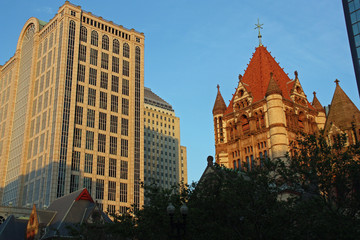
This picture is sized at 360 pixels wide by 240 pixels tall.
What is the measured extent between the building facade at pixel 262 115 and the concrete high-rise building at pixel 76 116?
112 ft

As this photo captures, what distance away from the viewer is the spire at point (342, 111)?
67938 mm

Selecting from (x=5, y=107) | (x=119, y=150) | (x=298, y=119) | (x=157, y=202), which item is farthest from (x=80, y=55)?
(x=157, y=202)

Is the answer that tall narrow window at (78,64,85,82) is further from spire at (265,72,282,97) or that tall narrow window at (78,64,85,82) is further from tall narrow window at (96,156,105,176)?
spire at (265,72,282,97)

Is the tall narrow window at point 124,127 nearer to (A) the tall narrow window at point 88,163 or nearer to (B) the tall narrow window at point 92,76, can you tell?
(A) the tall narrow window at point 88,163

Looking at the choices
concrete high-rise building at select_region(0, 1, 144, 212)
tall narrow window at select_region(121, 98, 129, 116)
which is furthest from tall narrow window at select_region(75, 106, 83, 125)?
tall narrow window at select_region(121, 98, 129, 116)

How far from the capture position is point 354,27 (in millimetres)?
62438

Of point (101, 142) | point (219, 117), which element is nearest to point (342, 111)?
point (219, 117)

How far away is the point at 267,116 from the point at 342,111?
11373mm

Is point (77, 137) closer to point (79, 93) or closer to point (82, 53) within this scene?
point (79, 93)

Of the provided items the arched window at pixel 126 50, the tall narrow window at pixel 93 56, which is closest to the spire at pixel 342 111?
the tall narrow window at pixel 93 56

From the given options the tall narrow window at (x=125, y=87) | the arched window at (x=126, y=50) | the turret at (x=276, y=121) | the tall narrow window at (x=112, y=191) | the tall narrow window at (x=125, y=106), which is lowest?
the tall narrow window at (x=112, y=191)

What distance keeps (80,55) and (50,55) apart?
25.9 ft

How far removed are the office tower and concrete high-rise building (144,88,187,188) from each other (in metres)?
101

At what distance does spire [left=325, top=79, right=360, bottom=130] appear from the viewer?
6794 cm
